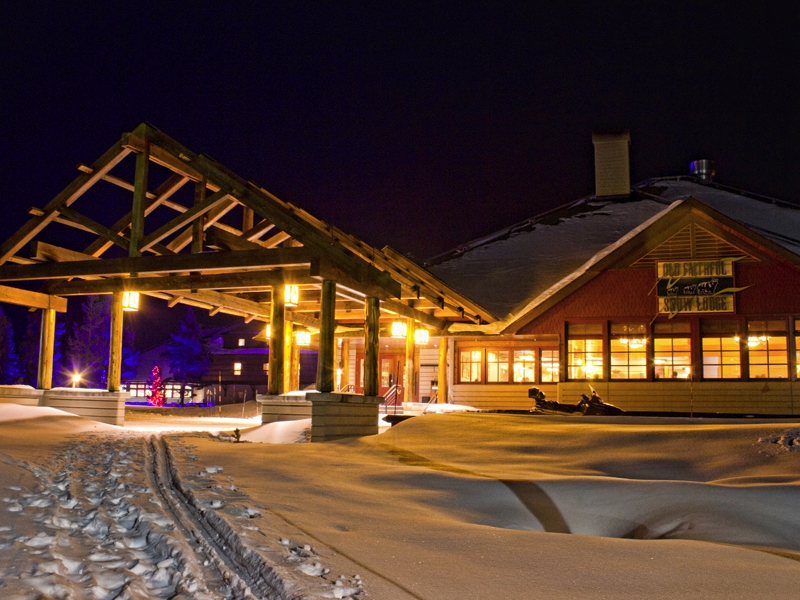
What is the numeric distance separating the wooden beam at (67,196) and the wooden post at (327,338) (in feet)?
20.3

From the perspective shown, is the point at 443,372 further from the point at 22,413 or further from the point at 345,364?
the point at 22,413

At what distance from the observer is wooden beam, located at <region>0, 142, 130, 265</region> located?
1611 centimetres

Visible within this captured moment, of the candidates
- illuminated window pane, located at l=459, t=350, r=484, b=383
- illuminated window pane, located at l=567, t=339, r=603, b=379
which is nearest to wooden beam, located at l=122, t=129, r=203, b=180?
illuminated window pane, located at l=459, t=350, r=484, b=383

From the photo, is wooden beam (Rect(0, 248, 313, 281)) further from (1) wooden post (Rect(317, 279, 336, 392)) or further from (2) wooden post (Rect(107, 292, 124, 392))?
(2) wooden post (Rect(107, 292, 124, 392))

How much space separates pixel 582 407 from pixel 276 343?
8436mm

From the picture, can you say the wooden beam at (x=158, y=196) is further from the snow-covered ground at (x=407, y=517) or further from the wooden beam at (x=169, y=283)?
the snow-covered ground at (x=407, y=517)

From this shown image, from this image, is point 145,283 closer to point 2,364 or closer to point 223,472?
point 223,472

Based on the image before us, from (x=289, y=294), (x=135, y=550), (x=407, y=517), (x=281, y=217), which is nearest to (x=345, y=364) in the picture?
(x=289, y=294)

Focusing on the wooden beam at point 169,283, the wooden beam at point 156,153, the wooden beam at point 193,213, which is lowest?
the wooden beam at point 169,283

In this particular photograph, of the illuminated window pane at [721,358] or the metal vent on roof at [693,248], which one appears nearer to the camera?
the illuminated window pane at [721,358]

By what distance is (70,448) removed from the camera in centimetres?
1069

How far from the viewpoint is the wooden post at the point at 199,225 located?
50.4 ft

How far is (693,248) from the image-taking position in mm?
20828

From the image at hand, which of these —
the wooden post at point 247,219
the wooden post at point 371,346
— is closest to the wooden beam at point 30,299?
the wooden post at point 247,219
